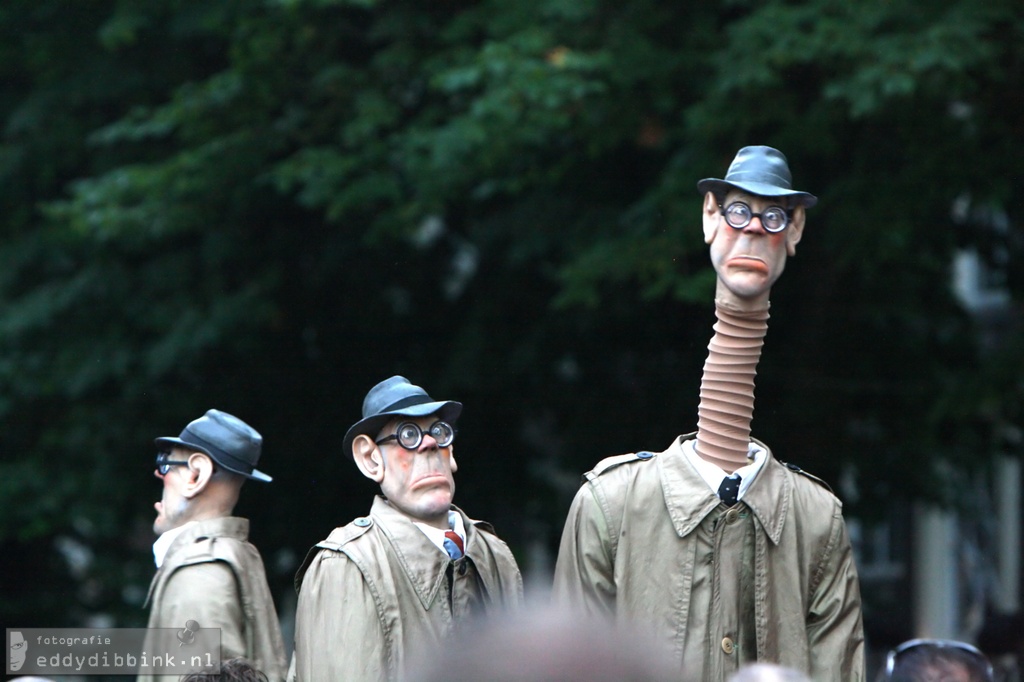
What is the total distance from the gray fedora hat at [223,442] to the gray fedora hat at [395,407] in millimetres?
483

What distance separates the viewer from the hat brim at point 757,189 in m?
3.78

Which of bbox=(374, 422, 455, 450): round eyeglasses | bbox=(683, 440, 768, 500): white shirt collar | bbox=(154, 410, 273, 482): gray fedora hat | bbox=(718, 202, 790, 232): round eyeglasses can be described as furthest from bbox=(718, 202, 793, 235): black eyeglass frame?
bbox=(154, 410, 273, 482): gray fedora hat

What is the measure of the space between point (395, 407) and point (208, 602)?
79cm

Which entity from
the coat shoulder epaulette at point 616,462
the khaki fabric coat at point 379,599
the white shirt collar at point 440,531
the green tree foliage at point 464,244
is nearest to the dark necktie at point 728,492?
the coat shoulder epaulette at point 616,462

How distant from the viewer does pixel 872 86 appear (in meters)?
6.70

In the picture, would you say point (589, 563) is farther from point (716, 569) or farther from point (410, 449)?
point (410, 449)

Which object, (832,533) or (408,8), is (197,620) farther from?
(408,8)

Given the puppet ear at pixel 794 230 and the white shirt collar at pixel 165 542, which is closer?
the puppet ear at pixel 794 230

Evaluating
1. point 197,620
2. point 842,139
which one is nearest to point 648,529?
point 197,620

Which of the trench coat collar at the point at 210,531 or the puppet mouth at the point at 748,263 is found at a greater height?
the puppet mouth at the point at 748,263

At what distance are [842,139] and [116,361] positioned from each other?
4.49 metres

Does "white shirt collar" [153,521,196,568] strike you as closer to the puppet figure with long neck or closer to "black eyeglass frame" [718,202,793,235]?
the puppet figure with long neck

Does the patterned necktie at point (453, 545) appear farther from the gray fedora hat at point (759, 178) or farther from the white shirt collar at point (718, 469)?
the gray fedora hat at point (759, 178)

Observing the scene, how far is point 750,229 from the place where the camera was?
3793 millimetres
